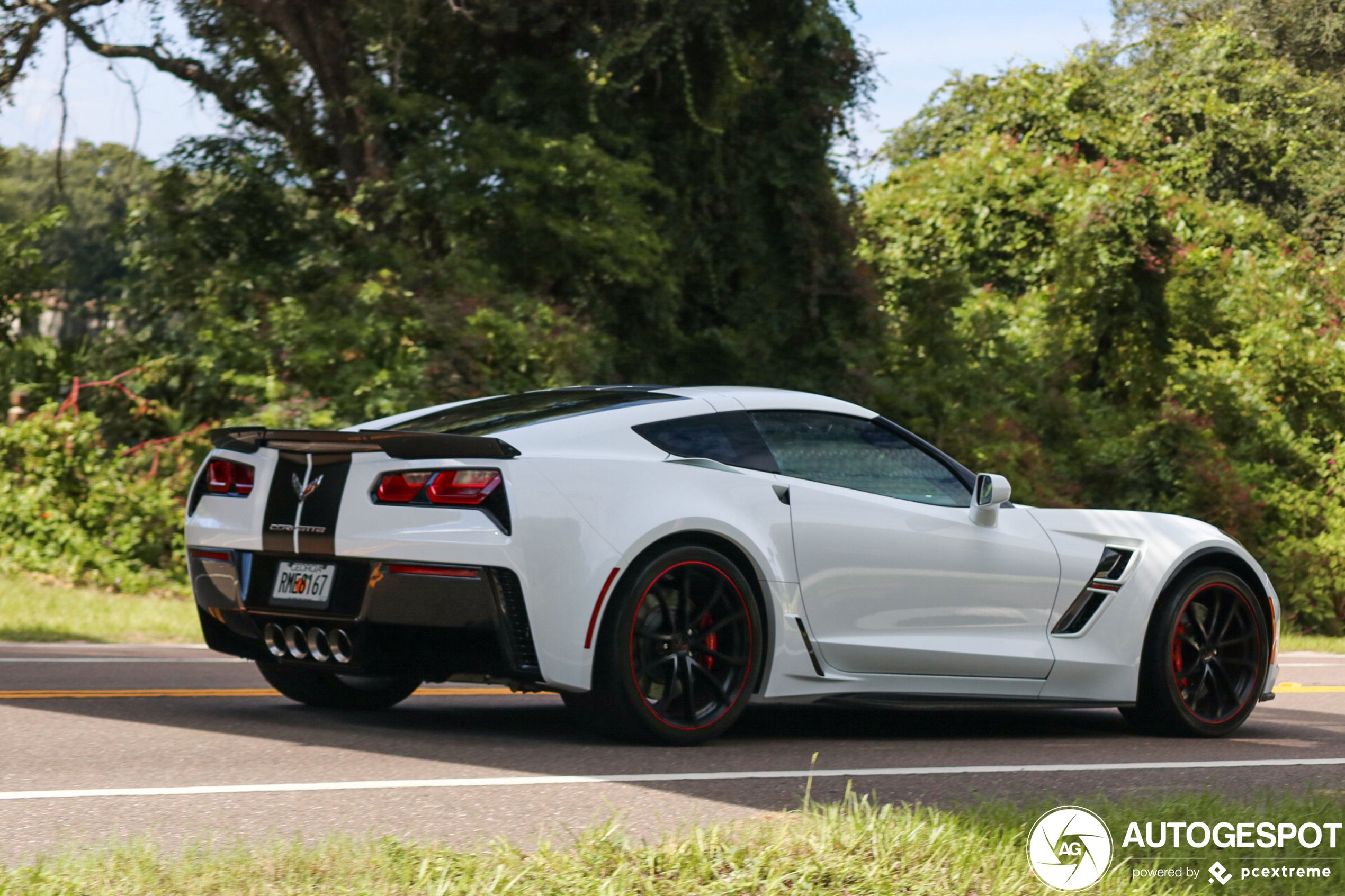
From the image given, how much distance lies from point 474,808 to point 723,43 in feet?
47.4

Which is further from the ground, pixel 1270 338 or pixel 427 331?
pixel 1270 338

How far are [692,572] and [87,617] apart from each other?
24.8 ft

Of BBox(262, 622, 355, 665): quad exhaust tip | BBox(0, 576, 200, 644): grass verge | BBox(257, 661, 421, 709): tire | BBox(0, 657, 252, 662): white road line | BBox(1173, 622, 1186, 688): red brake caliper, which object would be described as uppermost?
BBox(1173, 622, 1186, 688): red brake caliper

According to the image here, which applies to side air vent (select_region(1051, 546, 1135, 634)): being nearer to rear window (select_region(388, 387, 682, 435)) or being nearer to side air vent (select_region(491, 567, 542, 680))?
rear window (select_region(388, 387, 682, 435))

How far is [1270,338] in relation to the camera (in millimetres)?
23203

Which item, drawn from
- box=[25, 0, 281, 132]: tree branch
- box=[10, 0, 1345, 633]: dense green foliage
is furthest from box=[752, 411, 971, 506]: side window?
box=[25, 0, 281, 132]: tree branch

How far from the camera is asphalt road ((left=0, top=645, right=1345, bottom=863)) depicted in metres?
4.48

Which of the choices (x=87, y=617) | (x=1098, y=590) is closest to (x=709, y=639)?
(x=1098, y=590)

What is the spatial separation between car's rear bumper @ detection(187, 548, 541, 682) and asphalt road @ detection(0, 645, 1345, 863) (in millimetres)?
323

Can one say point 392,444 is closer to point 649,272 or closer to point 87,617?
point 87,617

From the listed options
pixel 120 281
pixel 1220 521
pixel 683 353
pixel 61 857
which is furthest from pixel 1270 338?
pixel 61 857

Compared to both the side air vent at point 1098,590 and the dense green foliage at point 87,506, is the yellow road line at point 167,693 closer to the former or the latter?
the side air vent at point 1098,590

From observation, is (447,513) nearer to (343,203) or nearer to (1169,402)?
(343,203)

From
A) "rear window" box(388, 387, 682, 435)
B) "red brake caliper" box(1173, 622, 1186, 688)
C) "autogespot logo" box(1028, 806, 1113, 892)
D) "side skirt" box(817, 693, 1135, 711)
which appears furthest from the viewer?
"red brake caliper" box(1173, 622, 1186, 688)
